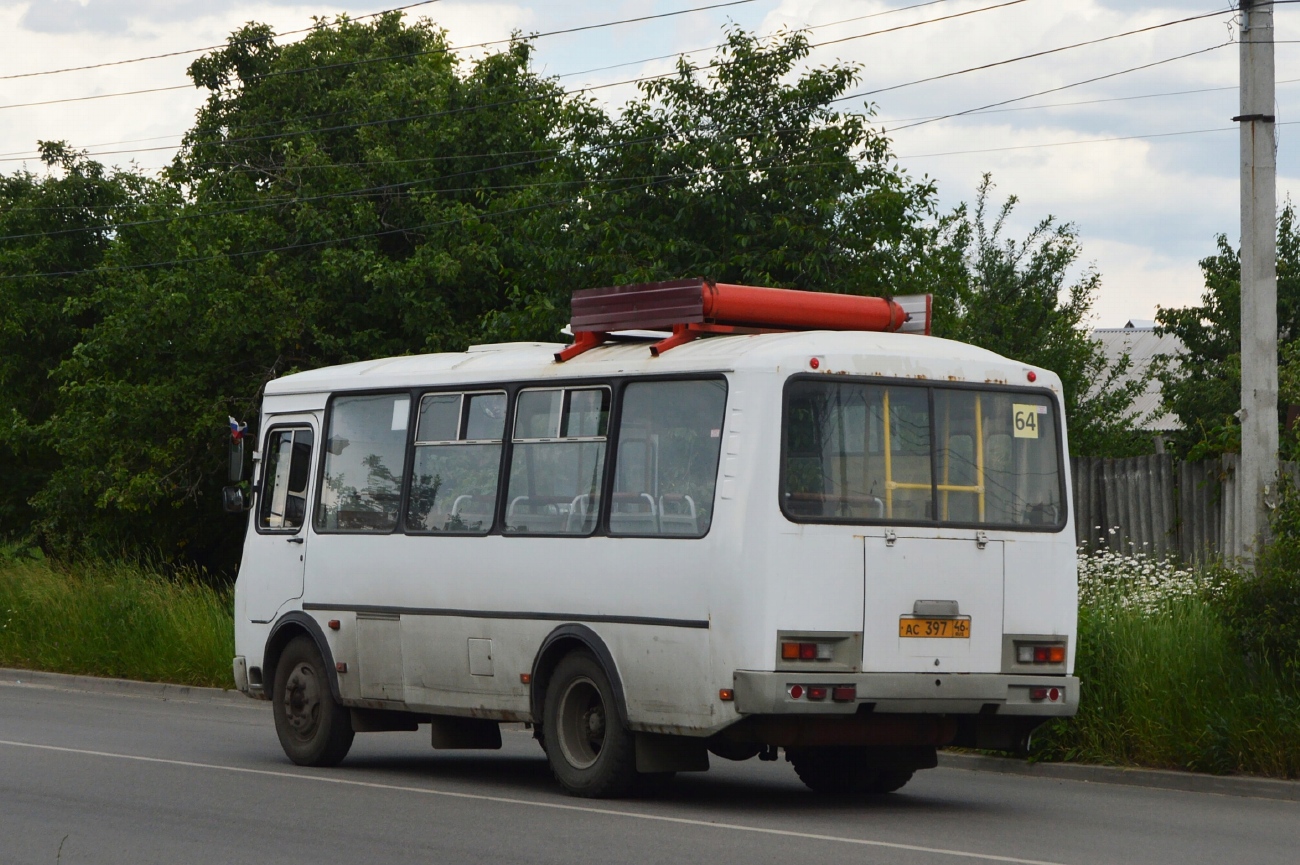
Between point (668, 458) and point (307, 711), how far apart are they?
4039 mm

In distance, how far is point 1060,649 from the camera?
11.3 m

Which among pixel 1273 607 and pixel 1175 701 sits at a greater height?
pixel 1273 607

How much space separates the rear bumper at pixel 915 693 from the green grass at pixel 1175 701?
2104mm

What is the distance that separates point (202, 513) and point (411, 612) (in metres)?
21.5

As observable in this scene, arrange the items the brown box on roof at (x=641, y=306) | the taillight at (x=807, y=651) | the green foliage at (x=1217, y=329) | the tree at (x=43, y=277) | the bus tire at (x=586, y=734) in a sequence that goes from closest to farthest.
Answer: the taillight at (x=807, y=651), the bus tire at (x=586, y=734), the brown box on roof at (x=641, y=306), the tree at (x=43, y=277), the green foliage at (x=1217, y=329)

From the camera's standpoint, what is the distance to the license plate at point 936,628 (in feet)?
35.5

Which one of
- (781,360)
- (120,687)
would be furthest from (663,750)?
(120,687)

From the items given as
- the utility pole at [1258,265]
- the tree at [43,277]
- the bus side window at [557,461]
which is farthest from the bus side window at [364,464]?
the tree at [43,277]

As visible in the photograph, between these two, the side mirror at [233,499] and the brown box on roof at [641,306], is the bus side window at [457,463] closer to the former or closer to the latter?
the brown box on roof at [641,306]

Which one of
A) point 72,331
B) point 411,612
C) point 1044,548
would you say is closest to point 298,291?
point 72,331

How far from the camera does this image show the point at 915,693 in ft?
35.2

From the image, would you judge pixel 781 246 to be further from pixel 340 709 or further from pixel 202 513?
pixel 202 513

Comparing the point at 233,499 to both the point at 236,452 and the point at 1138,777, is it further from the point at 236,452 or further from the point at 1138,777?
the point at 1138,777

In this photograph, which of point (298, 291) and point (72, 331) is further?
Answer: point (72, 331)
